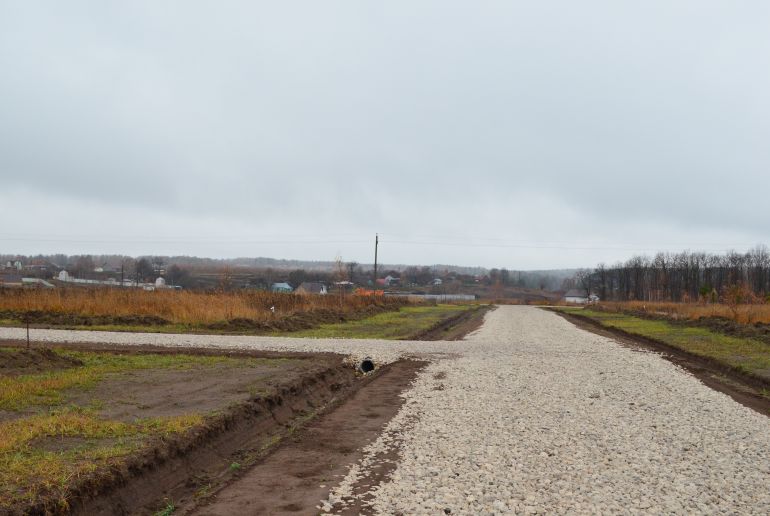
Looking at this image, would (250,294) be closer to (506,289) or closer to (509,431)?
(509,431)

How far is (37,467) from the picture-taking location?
688 cm

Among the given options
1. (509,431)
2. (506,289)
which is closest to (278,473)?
(509,431)

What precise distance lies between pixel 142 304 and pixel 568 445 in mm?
28046

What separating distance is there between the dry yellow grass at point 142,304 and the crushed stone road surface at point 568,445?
16533mm

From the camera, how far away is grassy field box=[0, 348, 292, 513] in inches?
256

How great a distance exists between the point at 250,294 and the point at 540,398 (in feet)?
97.5

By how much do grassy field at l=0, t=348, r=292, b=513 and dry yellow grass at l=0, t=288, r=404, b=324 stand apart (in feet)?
53.4

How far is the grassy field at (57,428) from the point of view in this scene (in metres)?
6.51

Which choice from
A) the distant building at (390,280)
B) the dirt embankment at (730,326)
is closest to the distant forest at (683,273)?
the distant building at (390,280)

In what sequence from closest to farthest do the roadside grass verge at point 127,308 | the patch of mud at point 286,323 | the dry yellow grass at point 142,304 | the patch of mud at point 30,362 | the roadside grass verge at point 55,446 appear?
the roadside grass verge at point 55,446 → the patch of mud at point 30,362 → the patch of mud at point 286,323 → the roadside grass verge at point 127,308 → the dry yellow grass at point 142,304

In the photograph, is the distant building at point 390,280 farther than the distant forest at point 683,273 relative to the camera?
Yes

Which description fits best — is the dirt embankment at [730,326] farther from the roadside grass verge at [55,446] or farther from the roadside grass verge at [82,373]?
the roadside grass verge at [55,446]

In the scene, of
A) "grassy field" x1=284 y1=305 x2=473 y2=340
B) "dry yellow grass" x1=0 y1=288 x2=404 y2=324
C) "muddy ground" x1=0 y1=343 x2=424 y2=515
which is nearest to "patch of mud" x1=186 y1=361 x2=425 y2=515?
"muddy ground" x1=0 y1=343 x2=424 y2=515

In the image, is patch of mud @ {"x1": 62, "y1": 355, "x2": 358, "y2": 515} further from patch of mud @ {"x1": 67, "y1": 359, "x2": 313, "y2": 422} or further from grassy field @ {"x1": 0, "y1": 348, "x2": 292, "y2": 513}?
patch of mud @ {"x1": 67, "y1": 359, "x2": 313, "y2": 422}
